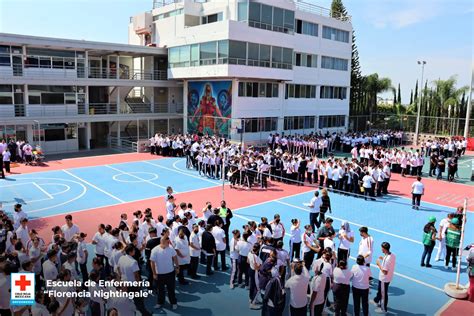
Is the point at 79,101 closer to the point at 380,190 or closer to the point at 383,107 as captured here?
→ the point at 380,190

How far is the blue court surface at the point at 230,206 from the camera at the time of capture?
9.79 m

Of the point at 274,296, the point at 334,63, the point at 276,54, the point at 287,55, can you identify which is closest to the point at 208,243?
the point at 274,296

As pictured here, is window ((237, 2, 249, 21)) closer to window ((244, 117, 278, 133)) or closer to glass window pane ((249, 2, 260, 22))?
glass window pane ((249, 2, 260, 22))

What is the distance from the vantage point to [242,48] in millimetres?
32938

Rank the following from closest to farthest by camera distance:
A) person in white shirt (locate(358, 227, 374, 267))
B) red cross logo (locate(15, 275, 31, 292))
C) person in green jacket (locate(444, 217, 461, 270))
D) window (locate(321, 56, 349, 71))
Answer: red cross logo (locate(15, 275, 31, 292)) → person in white shirt (locate(358, 227, 374, 267)) → person in green jacket (locate(444, 217, 461, 270)) → window (locate(321, 56, 349, 71))

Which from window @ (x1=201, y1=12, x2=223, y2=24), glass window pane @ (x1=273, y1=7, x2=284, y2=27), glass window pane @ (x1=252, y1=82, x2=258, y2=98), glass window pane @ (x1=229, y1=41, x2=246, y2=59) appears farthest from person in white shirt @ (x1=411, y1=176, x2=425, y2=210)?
window @ (x1=201, y1=12, x2=223, y2=24)

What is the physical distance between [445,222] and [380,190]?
27.4 feet

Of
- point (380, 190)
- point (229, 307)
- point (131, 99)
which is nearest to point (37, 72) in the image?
point (131, 99)

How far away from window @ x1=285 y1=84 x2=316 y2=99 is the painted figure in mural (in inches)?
326

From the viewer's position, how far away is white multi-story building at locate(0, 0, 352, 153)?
1233 inches

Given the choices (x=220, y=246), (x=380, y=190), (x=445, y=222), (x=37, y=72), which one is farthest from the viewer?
(x=37, y=72)

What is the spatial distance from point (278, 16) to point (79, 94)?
61.5ft

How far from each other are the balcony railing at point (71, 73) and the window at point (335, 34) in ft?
59.4

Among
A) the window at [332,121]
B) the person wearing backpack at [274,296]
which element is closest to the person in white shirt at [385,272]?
the person wearing backpack at [274,296]
